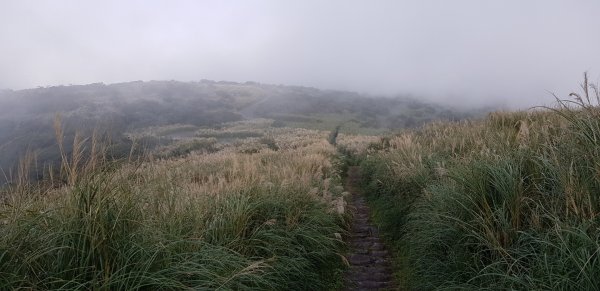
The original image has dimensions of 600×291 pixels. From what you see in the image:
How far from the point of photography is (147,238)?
3.78 meters

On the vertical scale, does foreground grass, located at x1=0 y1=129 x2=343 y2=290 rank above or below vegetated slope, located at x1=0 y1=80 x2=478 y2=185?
above

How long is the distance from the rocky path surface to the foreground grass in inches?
12.7

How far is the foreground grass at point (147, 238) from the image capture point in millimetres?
3213

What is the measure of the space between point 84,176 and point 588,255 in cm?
386

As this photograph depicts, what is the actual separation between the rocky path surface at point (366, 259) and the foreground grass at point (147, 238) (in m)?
0.32

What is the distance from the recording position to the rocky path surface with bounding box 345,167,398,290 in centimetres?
588

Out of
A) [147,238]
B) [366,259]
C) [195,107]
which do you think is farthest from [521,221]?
[195,107]

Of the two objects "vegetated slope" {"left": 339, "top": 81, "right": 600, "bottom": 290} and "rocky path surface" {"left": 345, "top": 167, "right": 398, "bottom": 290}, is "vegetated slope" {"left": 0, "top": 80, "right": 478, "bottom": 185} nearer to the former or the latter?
"rocky path surface" {"left": 345, "top": 167, "right": 398, "bottom": 290}

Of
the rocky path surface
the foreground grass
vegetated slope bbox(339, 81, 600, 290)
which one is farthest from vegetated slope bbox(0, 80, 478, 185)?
vegetated slope bbox(339, 81, 600, 290)

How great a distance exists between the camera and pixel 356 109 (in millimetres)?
101188

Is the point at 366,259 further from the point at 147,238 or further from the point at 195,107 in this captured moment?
the point at 195,107

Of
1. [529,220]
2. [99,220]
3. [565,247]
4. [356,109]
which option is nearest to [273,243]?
[99,220]

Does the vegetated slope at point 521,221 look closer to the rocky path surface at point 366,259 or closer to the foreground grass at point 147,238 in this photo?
the rocky path surface at point 366,259

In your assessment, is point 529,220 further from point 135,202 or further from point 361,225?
point 361,225
